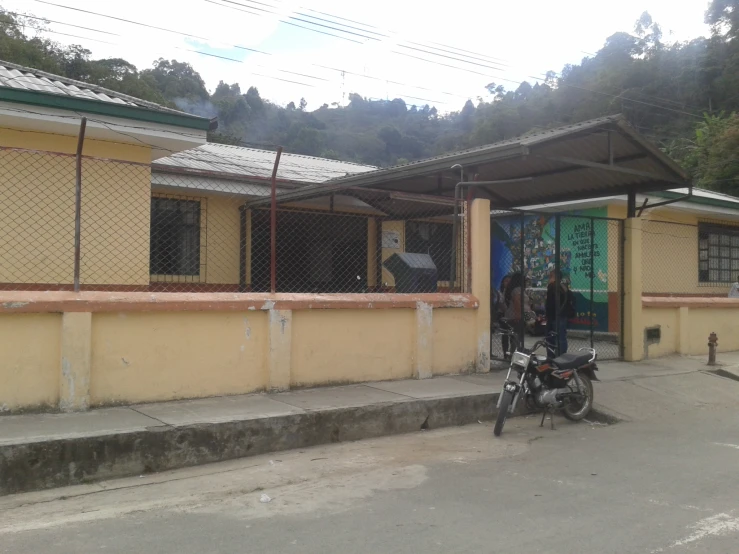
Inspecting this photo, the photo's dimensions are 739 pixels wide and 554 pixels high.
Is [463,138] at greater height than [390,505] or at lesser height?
greater

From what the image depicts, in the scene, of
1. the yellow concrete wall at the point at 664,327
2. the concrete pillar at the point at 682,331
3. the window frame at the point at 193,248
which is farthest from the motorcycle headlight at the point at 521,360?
the window frame at the point at 193,248

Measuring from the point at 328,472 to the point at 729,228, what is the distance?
16819 mm

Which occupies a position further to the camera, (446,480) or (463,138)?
(463,138)

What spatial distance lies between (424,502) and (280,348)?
3.23 metres

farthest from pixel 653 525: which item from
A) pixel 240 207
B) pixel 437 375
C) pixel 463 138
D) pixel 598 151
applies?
pixel 463 138

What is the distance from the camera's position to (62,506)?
4.85 metres

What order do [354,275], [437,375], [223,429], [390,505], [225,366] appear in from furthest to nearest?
[354,275]
[437,375]
[225,366]
[223,429]
[390,505]

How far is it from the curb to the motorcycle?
2.23 ft

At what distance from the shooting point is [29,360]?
6.19 m

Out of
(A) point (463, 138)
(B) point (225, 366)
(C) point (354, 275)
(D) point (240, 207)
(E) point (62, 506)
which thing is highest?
(A) point (463, 138)

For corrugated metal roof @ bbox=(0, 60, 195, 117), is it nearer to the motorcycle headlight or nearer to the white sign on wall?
the white sign on wall

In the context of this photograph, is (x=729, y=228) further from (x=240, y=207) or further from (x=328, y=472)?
(x=328, y=472)

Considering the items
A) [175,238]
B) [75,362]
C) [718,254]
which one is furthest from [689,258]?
[75,362]

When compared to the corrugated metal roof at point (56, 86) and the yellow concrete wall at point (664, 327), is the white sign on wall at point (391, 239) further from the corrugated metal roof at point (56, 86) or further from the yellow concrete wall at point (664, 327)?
the corrugated metal roof at point (56, 86)
